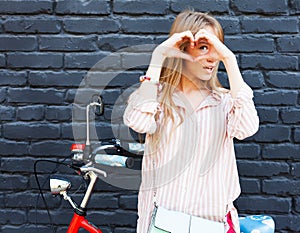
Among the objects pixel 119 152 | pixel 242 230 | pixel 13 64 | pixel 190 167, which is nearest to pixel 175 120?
Answer: pixel 190 167

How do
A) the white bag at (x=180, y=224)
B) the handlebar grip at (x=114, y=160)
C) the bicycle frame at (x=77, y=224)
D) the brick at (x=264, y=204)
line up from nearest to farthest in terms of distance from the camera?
Answer: the white bag at (x=180, y=224) < the handlebar grip at (x=114, y=160) < the bicycle frame at (x=77, y=224) < the brick at (x=264, y=204)

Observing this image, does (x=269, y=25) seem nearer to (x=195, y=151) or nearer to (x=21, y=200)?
(x=195, y=151)

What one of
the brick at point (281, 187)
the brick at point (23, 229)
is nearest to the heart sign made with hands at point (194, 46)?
the brick at point (281, 187)

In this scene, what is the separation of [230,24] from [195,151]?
109 cm

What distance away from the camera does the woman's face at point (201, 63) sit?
6.58ft

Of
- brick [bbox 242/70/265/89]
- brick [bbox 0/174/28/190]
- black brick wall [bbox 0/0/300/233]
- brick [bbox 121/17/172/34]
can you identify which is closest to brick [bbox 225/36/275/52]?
black brick wall [bbox 0/0/300/233]

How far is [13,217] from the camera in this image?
9.91 ft

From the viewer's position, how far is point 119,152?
2246 mm

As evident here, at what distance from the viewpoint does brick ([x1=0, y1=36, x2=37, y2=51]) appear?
291 centimetres

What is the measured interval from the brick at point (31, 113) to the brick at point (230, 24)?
113 cm

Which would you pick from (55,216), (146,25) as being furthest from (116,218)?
(146,25)

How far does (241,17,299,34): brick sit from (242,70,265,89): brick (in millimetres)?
234

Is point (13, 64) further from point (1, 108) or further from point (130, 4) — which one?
point (130, 4)

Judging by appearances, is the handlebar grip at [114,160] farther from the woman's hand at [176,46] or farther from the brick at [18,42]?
the brick at [18,42]
